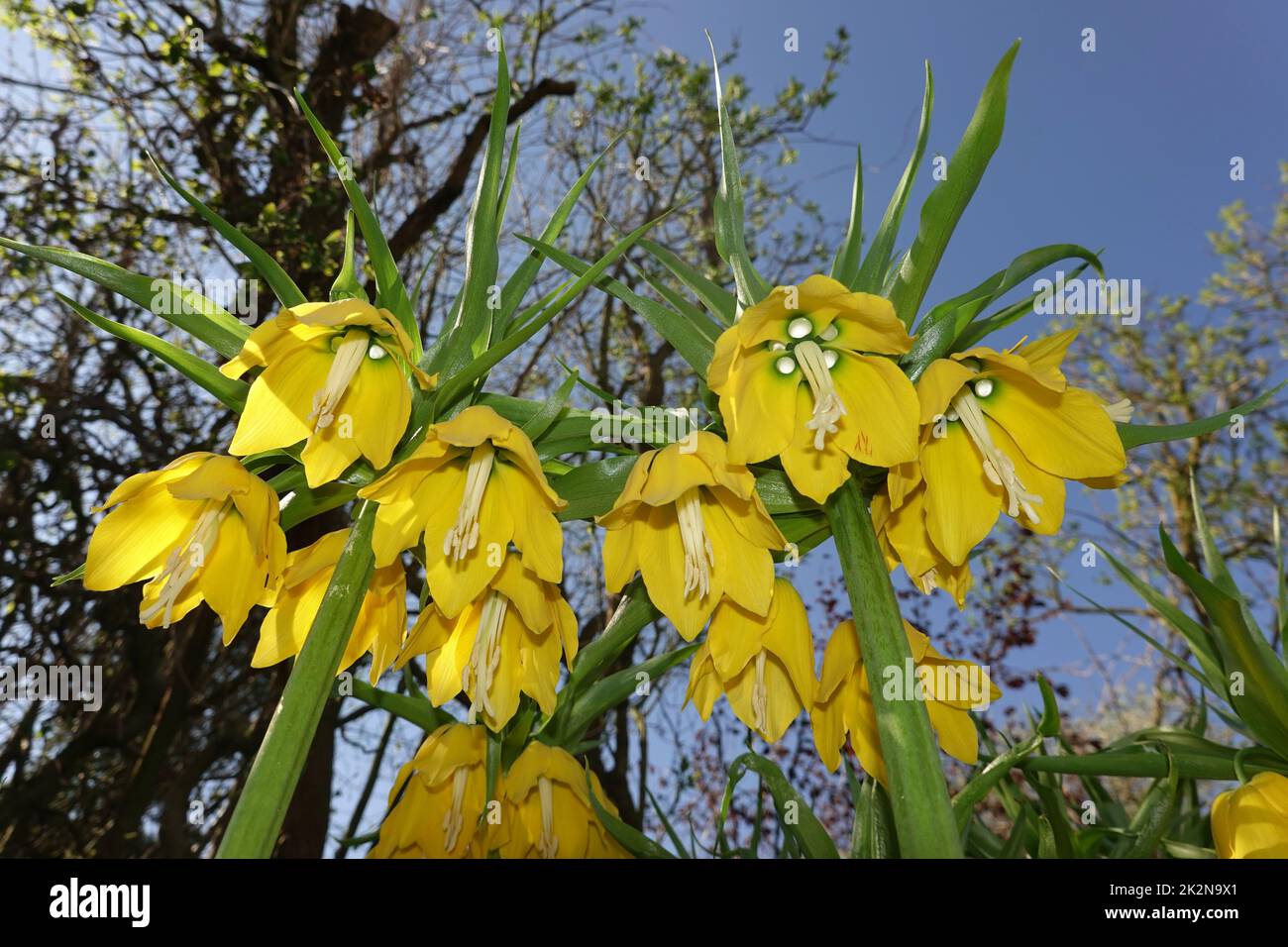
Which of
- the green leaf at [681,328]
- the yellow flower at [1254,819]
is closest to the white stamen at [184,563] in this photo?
the green leaf at [681,328]

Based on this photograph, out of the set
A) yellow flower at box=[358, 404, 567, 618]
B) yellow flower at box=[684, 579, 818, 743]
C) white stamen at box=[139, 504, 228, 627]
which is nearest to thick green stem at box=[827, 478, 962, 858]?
yellow flower at box=[684, 579, 818, 743]

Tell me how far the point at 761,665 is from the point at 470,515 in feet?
1.15

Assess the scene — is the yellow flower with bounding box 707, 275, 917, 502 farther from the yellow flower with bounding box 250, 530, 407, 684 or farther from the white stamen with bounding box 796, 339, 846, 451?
the yellow flower with bounding box 250, 530, 407, 684

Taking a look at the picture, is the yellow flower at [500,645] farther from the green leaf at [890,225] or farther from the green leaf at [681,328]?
the green leaf at [890,225]

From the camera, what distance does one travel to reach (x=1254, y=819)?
100 centimetres

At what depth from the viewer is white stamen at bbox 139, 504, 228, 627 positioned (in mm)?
859

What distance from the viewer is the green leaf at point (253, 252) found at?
914mm

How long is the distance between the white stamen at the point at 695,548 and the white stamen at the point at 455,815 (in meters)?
0.42

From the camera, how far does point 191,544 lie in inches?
34.3

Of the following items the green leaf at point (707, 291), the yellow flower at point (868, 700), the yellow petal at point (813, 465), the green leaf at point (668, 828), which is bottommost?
the green leaf at point (668, 828)

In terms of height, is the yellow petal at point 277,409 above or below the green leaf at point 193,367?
below
